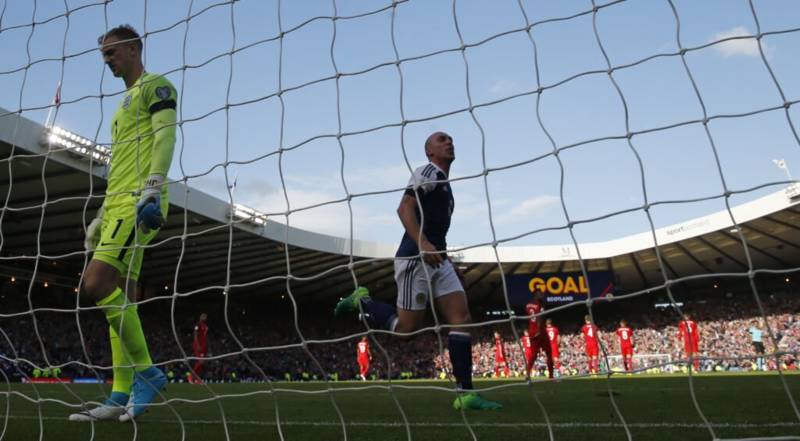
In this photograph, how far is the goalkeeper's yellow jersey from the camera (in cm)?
355

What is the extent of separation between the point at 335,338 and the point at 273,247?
203 inches

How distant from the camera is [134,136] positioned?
3.74 meters

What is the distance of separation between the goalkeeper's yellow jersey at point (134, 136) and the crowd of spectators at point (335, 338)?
20.4m

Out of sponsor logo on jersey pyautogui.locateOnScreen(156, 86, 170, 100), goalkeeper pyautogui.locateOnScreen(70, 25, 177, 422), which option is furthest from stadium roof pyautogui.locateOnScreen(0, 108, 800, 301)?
sponsor logo on jersey pyautogui.locateOnScreen(156, 86, 170, 100)

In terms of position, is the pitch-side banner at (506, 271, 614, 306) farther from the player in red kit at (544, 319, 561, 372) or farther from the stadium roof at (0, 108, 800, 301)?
the player in red kit at (544, 319, 561, 372)

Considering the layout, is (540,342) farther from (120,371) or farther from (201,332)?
(201,332)

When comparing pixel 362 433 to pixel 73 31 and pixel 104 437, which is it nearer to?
pixel 104 437

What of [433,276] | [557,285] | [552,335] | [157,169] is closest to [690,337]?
[433,276]

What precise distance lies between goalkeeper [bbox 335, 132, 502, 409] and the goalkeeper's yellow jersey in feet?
4.67

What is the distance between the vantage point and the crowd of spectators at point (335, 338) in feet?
79.9

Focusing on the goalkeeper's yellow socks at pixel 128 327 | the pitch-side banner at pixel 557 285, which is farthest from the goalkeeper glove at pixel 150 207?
the pitch-side banner at pixel 557 285

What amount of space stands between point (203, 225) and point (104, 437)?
18.3m

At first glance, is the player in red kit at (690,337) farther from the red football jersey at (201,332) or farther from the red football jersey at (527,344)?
the red football jersey at (201,332)

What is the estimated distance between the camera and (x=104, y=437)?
312 cm
